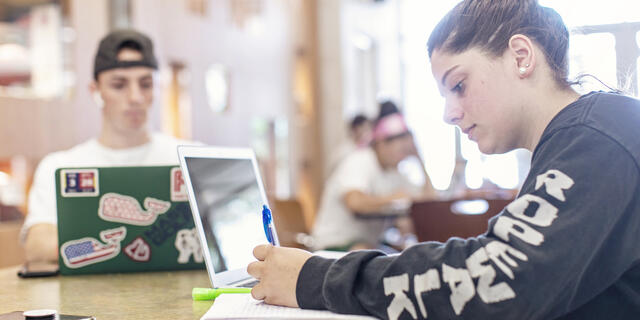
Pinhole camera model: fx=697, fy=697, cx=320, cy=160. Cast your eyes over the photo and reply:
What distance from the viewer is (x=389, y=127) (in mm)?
4191

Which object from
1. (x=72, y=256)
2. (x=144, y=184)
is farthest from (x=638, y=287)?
(x=72, y=256)

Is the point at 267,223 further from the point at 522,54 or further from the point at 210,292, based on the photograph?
the point at 522,54

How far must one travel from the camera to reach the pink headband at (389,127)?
4.14 meters

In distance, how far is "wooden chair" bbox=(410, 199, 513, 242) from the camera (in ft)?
10.1

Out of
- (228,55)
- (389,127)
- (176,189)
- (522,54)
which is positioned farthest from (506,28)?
(228,55)

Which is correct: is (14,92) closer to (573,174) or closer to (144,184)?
(144,184)

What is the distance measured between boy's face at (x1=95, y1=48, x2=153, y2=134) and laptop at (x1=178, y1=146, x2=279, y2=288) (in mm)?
894

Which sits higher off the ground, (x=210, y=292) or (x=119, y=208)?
(x=119, y=208)

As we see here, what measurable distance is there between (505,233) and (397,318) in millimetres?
192

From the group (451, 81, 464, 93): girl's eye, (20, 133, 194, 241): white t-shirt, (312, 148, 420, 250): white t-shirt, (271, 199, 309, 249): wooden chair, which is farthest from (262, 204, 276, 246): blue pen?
(271, 199, 309, 249): wooden chair

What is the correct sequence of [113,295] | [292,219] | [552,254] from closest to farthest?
[552,254] → [113,295] → [292,219]

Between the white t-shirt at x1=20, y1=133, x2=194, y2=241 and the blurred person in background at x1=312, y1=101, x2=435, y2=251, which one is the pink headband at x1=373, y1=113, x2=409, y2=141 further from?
the white t-shirt at x1=20, y1=133, x2=194, y2=241

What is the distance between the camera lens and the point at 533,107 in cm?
111

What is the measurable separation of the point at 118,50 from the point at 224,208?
1113 millimetres
